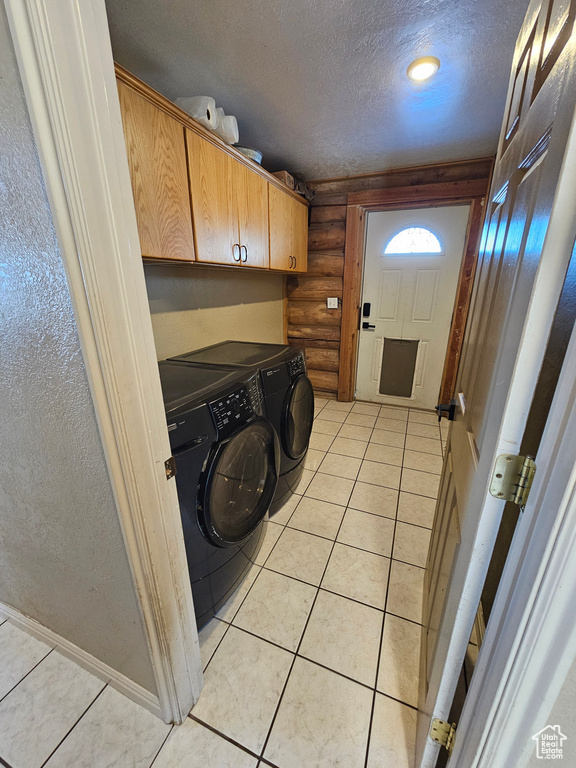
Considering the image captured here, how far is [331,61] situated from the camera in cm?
138

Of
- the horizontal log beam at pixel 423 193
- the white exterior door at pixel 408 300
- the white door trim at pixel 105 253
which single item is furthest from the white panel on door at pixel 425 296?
the white door trim at pixel 105 253

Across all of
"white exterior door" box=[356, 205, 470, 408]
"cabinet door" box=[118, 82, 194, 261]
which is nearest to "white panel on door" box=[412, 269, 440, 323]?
"white exterior door" box=[356, 205, 470, 408]

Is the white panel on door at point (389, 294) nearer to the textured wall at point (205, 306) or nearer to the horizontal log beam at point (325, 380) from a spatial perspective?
the horizontal log beam at point (325, 380)

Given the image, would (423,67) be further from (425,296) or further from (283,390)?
(425,296)

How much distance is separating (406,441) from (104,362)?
2.57 metres

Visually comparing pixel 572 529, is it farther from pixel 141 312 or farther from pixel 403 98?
pixel 403 98

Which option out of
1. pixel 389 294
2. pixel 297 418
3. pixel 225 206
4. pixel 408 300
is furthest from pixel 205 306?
pixel 408 300

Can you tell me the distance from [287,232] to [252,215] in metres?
0.61

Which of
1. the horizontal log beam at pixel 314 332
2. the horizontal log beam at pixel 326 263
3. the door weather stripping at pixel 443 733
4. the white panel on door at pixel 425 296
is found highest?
the horizontal log beam at pixel 326 263

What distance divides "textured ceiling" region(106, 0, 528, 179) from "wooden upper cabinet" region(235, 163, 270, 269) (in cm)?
32

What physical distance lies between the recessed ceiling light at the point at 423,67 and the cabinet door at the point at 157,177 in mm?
1118

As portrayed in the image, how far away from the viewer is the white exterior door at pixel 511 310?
1.40 ft

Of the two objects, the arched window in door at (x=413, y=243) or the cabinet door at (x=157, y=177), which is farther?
the arched window in door at (x=413, y=243)

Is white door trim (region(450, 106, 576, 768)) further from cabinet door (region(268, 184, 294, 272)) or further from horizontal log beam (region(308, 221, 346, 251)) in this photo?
horizontal log beam (region(308, 221, 346, 251))
